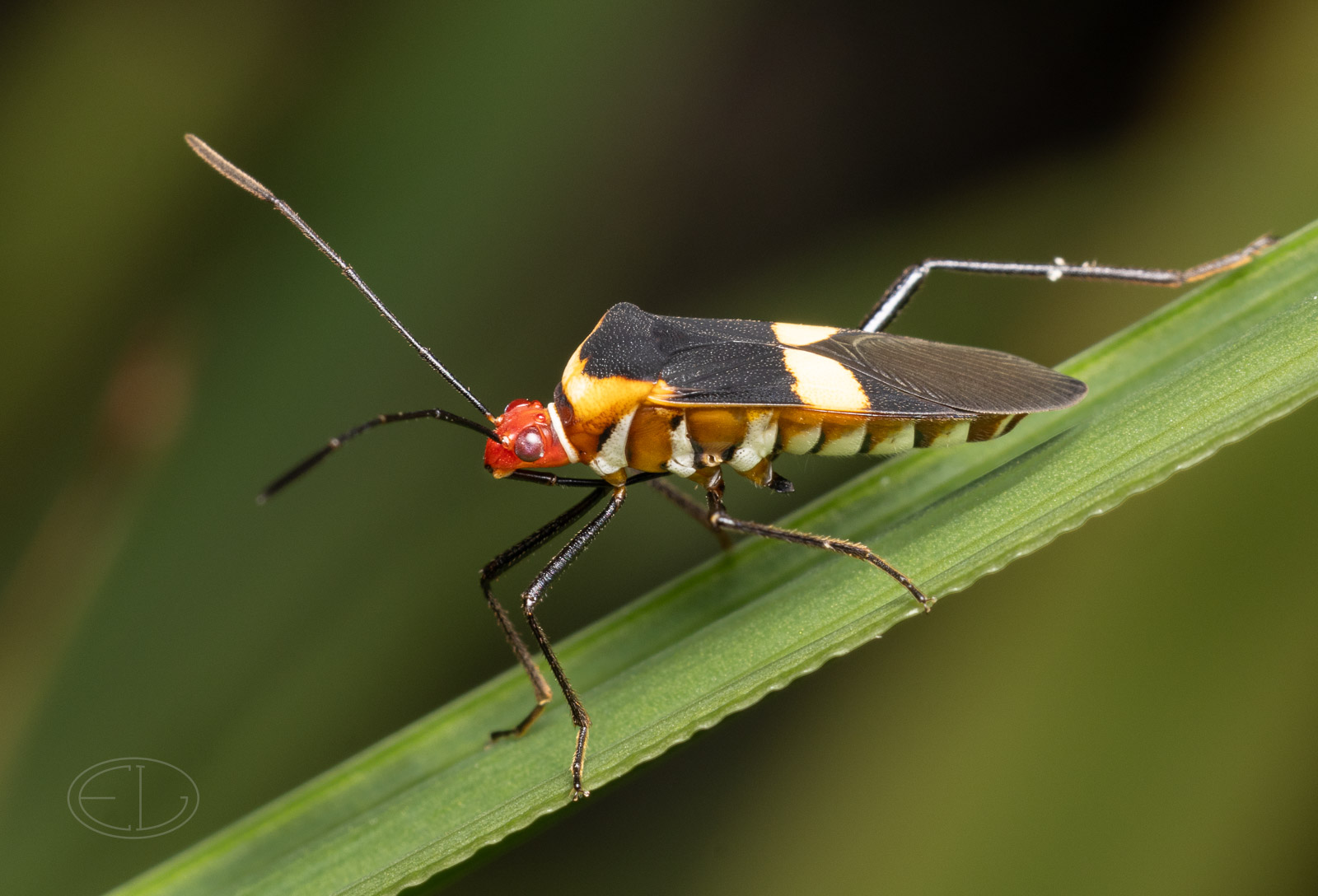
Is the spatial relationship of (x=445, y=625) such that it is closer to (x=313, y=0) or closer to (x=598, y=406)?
(x=598, y=406)

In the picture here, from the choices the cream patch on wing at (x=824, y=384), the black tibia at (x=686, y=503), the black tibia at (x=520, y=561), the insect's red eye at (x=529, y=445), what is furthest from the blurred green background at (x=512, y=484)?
the cream patch on wing at (x=824, y=384)

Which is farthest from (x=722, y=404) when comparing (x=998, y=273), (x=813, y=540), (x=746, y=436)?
(x=998, y=273)

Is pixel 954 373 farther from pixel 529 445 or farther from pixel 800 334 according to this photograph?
pixel 529 445

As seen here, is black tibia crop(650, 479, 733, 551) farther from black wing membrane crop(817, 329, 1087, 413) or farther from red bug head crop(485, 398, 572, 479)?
black wing membrane crop(817, 329, 1087, 413)

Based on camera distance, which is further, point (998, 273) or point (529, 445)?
point (998, 273)

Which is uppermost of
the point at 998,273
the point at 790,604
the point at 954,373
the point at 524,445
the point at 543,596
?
the point at 998,273

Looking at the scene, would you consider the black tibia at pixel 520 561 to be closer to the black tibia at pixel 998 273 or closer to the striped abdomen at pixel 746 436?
the striped abdomen at pixel 746 436

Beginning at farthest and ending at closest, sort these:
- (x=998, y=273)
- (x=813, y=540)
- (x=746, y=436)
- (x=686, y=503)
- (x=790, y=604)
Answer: (x=686, y=503) → (x=998, y=273) → (x=746, y=436) → (x=813, y=540) → (x=790, y=604)
